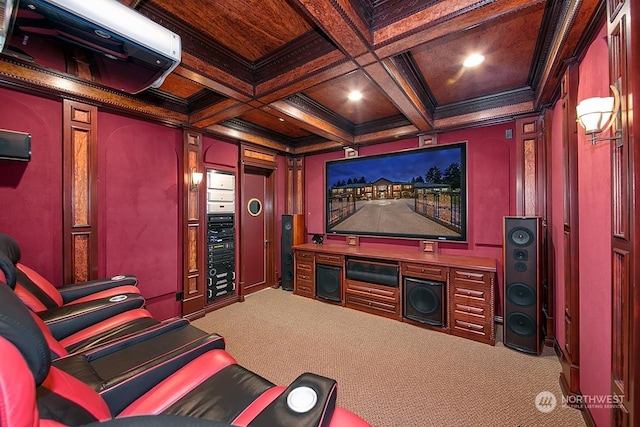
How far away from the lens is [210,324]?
3242 millimetres

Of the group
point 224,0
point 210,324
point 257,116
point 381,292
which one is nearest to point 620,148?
point 224,0

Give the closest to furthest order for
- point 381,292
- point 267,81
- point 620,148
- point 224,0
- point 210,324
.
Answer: point 620,148 < point 224,0 < point 267,81 < point 210,324 < point 381,292

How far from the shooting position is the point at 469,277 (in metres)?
2.86

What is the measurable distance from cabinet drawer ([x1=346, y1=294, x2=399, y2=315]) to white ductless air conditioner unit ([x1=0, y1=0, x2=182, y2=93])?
10.9 feet

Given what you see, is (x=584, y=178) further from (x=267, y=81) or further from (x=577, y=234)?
(x=267, y=81)

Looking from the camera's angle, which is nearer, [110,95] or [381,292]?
[110,95]

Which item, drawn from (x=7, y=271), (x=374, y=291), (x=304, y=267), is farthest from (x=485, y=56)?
(x=7, y=271)

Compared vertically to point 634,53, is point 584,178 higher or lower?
lower

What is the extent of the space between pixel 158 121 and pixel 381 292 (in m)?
3.63

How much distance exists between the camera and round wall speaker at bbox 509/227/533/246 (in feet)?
8.24

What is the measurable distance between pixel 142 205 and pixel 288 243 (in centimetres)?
232

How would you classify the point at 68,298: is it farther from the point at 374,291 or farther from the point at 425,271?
the point at 425,271

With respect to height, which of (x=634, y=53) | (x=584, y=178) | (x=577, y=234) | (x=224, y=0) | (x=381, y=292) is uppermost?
(x=224, y=0)

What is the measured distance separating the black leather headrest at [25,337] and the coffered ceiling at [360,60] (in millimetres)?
1733
